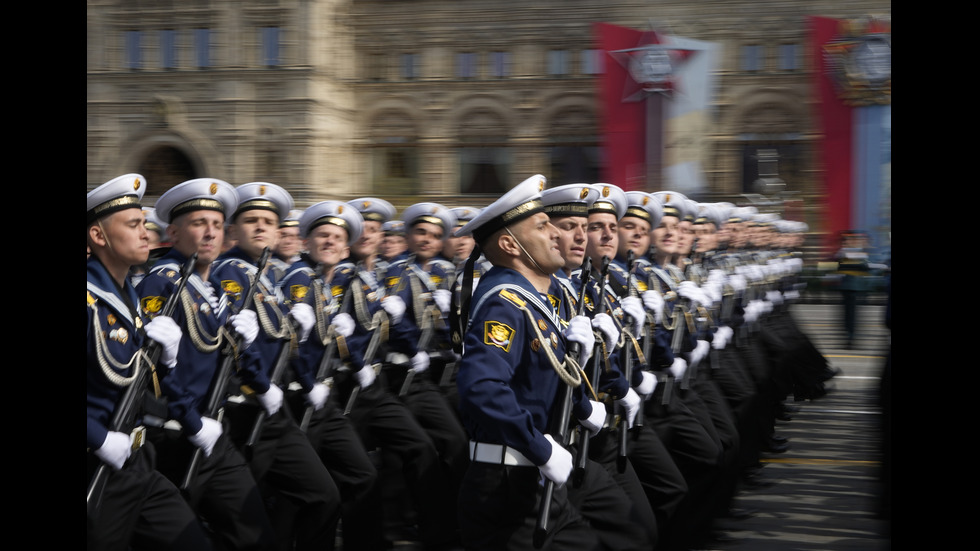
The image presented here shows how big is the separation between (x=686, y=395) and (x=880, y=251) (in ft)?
46.3

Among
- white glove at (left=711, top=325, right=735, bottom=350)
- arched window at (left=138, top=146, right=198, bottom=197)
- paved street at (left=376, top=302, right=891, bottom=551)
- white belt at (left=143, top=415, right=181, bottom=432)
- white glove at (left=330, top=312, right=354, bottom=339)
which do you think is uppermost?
arched window at (left=138, top=146, right=198, bottom=197)

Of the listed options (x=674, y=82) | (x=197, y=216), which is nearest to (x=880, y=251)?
(x=674, y=82)

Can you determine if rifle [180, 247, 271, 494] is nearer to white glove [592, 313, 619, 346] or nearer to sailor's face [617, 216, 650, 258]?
white glove [592, 313, 619, 346]

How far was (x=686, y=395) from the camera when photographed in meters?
6.24

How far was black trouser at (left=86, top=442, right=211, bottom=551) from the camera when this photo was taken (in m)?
3.92

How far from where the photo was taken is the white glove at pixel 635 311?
5.64m

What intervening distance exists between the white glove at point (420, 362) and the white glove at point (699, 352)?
4.62ft

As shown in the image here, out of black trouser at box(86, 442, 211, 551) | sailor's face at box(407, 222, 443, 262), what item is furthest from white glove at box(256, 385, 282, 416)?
sailor's face at box(407, 222, 443, 262)

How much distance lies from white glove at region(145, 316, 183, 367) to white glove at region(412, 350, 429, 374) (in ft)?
7.80

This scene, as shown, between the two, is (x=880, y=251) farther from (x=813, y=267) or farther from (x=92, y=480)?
(x=92, y=480)

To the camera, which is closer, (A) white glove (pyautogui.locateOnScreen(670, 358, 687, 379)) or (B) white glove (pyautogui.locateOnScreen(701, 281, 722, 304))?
(A) white glove (pyautogui.locateOnScreen(670, 358, 687, 379))

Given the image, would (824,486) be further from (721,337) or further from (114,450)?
(114,450)

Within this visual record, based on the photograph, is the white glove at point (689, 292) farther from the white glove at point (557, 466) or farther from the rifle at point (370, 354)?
the white glove at point (557, 466)

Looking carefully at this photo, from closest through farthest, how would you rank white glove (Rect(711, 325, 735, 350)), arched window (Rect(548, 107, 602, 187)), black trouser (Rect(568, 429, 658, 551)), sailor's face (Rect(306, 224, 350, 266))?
black trouser (Rect(568, 429, 658, 551)) < sailor's face (Rect(306, 224, 350, 266)) < white glove (Rect(711, 325, 735, 350)) < arched window (Rect(548, 107, 602, 187))
